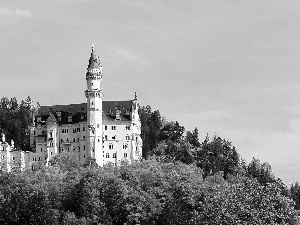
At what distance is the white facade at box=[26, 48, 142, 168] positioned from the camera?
15750 cm

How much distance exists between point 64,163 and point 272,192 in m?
67.6

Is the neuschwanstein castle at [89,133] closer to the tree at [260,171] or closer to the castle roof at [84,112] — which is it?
the castle roof at [84,112]

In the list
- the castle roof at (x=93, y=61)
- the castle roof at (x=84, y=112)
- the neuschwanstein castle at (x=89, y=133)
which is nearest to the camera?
the neuschwanstein castle at (x=89, y=133)

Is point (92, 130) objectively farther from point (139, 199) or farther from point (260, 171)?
point (139, 199)

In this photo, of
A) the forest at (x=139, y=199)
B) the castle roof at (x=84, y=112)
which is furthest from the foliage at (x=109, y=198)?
the castle roof at (x=84, y=112)

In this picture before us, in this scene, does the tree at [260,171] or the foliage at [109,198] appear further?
the tree at [260,171]

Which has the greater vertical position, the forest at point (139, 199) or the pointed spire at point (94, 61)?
the pointed spire at point (94, 61)

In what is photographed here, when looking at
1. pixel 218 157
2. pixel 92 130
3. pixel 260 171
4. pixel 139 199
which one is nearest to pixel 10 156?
pixel 92 130

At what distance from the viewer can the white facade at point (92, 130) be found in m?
158

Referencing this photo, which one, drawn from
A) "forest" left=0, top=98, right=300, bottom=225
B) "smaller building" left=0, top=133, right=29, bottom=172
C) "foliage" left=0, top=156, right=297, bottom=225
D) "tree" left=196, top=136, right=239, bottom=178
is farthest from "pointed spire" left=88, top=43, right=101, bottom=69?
"foliage" left=0, top=156, right=297, bottom=225

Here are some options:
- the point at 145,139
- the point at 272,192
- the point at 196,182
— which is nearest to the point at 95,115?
the point at 145,139

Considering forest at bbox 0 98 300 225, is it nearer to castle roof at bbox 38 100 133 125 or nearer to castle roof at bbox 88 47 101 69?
castle roof at bbox 38 100 133 125

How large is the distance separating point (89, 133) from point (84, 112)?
5580 millimetres

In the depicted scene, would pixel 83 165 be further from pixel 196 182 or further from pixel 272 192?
pixel 272 192
